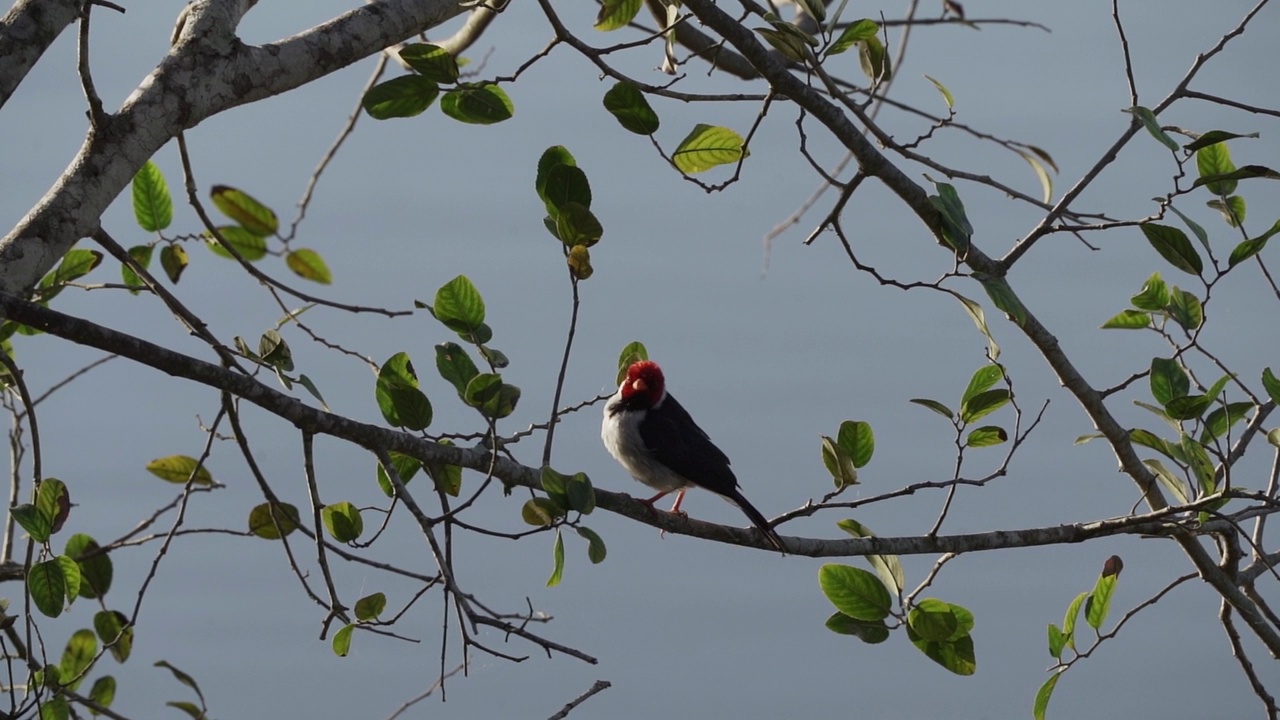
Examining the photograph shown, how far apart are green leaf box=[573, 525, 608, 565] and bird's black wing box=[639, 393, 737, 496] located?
130cm

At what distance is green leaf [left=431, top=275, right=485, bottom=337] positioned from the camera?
174 centimetres

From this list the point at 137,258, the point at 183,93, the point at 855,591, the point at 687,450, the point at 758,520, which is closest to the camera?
the point at 183,93

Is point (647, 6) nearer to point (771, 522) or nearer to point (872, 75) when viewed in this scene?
point (872, 75)

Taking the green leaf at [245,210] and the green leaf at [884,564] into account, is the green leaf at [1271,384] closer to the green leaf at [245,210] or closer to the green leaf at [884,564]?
the green leaf at [884,564]

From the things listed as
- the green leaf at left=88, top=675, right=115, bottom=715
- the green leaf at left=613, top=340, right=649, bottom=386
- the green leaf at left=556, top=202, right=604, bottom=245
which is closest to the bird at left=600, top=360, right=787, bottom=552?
the green leaf at left=613, top=340, right=649, bottom=386

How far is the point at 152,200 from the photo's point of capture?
6.93 feet

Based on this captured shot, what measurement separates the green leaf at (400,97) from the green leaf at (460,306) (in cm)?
28

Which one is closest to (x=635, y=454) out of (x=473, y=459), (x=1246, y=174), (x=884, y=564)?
(x=884, y=564)

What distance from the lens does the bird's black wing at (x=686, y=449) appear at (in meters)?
2.98

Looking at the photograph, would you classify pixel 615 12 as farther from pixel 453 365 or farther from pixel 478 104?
pixel 453 365

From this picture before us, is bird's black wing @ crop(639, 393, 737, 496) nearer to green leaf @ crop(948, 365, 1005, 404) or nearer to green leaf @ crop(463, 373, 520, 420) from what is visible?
green leaf @ crop(948, 365, 1005, 404)

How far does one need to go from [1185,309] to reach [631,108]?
1070 millimetres

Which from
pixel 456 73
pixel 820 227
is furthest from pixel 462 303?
pixel 820 227

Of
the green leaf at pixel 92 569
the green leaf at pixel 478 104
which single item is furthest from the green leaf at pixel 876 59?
the green leaf at pixel 92 569
